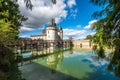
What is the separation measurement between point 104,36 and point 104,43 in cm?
23

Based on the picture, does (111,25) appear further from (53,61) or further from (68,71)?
(53,61)

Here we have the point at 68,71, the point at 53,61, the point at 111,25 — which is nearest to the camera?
the point at 111,25

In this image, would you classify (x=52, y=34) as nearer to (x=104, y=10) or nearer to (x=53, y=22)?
(x=53, y=22)

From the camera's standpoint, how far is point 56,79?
944 centimetres

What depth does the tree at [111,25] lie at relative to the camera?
11.6 feet

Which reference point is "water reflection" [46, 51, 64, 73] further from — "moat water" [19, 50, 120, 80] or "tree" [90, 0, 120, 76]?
"tree" [90, 0, 120, 76]

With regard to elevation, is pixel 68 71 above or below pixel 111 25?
below

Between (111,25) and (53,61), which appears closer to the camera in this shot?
(111,25)

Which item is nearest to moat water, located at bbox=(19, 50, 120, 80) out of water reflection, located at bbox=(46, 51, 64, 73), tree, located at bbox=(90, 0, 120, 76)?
water reflection, located at bbox=(46, 51, 64, 73)

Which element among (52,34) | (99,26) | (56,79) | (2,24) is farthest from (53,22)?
(99,26)

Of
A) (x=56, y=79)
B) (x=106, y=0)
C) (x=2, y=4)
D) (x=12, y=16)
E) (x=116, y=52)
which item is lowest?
(x=56, y=79)

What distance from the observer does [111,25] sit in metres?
3.92

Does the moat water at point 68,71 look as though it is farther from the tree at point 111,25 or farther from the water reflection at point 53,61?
the tree at point 111,25

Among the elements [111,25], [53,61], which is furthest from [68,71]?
[111,25]
